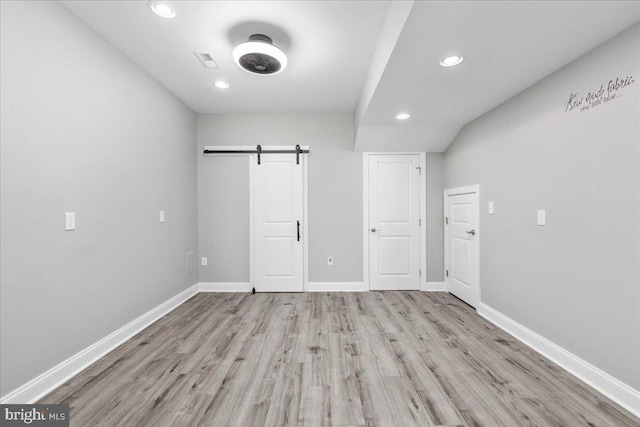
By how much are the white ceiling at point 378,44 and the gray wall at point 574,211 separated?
21 cm

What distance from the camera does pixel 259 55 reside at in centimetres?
213

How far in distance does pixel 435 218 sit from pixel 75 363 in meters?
4.13

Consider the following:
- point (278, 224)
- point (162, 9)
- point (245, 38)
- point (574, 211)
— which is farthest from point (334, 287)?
point (162, 9)

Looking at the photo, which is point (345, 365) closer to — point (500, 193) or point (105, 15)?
point (500, 193)

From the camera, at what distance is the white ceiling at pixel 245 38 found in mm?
1860

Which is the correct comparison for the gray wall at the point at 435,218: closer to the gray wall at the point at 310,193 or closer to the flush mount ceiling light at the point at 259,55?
the gray wall at the point at 310,193

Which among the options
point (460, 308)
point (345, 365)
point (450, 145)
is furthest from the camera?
point (450, 145)

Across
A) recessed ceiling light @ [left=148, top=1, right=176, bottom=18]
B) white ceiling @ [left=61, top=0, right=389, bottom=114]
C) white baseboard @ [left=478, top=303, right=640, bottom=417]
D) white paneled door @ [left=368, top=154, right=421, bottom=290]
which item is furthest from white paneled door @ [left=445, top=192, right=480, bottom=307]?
recessed ceiling light @ [left=148, top=1, right=176, bottom=18]

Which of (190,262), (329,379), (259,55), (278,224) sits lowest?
(329,379)

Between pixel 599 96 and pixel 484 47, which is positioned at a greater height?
pixel 484 47

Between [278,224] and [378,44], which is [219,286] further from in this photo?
[378,44]

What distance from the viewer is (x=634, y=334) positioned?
152 centimetres

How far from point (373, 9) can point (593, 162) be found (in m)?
1.83

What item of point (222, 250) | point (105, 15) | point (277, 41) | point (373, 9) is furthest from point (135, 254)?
point (373, 9)
